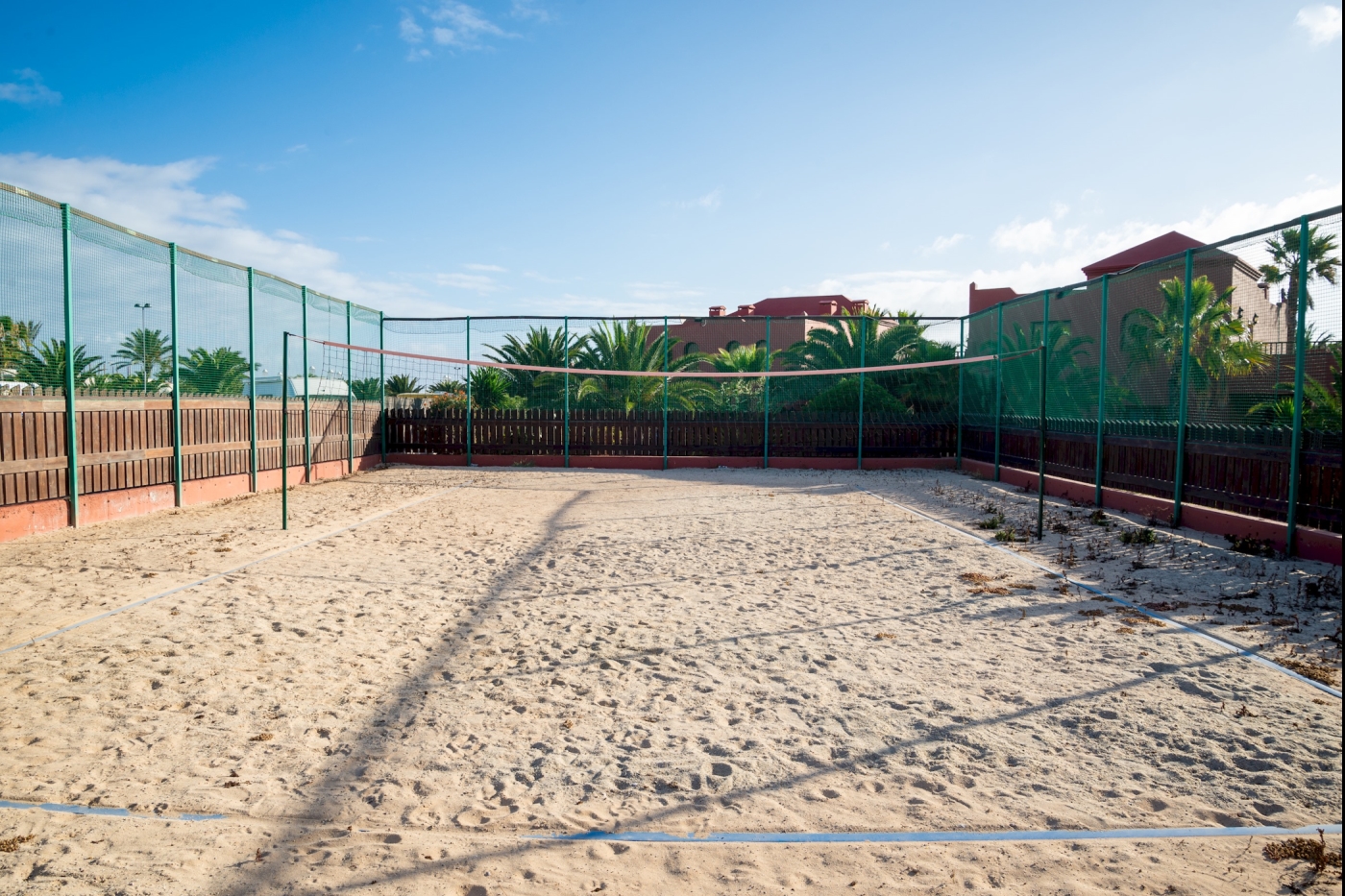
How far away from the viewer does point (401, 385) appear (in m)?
19.9

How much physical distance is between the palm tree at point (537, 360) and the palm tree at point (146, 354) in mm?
8456

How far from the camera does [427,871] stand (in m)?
2.40

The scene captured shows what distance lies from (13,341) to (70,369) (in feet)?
2.96

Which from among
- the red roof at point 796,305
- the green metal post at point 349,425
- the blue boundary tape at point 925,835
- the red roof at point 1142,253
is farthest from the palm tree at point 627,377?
the red roof at point 796,305

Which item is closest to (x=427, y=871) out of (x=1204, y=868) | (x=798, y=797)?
(x=798, y=797)

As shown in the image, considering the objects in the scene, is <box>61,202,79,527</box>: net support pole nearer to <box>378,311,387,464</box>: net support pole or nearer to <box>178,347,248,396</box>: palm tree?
<box>178,347,248,396</box>: palm tree

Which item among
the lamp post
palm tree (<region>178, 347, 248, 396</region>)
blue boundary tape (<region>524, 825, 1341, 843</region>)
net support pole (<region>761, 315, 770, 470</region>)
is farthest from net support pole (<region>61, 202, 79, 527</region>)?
net support pole (<region>761, 315, 770, 470</region>)

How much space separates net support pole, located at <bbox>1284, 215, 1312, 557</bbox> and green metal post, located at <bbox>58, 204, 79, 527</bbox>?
11.9 m

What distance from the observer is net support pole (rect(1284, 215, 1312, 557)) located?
711 cm

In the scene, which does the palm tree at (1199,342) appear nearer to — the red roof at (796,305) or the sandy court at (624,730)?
the sandy court at (624,730)

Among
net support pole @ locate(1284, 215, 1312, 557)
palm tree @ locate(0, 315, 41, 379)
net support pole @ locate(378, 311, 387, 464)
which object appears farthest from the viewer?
net support pole @ locate(378, 311, 387, 464)

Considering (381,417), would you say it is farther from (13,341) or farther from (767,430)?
(13,341)

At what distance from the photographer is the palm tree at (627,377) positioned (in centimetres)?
1928

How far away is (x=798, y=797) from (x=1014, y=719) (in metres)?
1.25
